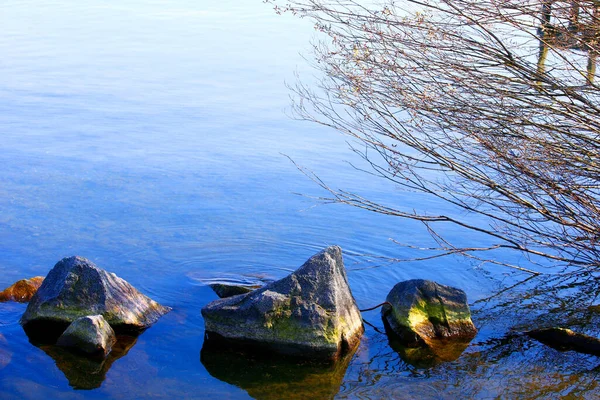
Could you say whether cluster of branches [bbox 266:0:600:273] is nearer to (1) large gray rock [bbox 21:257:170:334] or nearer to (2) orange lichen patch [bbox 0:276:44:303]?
(1) large gray rock [bbox 21:257:170:334]

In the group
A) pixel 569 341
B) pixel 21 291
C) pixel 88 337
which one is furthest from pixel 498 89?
pixel 21 291

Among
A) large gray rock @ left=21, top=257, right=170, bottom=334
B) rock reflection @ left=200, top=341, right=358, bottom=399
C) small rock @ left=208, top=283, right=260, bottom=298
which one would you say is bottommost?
rock reflection @ left=200, top=341, right=358, bottom=399

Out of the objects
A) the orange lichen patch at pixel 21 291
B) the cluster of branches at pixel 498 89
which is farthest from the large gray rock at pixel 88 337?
the cluster of branches at pixel 498 89

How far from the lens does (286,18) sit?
25.5m

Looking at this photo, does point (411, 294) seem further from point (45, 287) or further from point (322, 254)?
Answer: point (45, 287)

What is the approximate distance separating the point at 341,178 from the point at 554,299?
445 cm

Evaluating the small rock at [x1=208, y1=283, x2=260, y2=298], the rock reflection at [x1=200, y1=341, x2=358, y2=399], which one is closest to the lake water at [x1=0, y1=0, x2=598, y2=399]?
the rock reflection at [x1=200, y1=341, x2=358, y2=399]

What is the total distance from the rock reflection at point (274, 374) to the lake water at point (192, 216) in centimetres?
2

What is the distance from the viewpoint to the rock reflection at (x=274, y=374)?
6359 mm

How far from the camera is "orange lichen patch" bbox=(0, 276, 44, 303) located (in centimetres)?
774

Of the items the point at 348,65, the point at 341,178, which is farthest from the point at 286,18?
the point at 348,65

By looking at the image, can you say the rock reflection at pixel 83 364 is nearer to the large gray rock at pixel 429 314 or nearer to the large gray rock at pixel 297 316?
the large gray rock at pixel 297 316

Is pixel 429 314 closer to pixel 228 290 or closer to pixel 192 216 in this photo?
pixel 228 290

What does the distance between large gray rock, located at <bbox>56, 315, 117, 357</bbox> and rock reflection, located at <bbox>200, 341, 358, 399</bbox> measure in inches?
35.0
